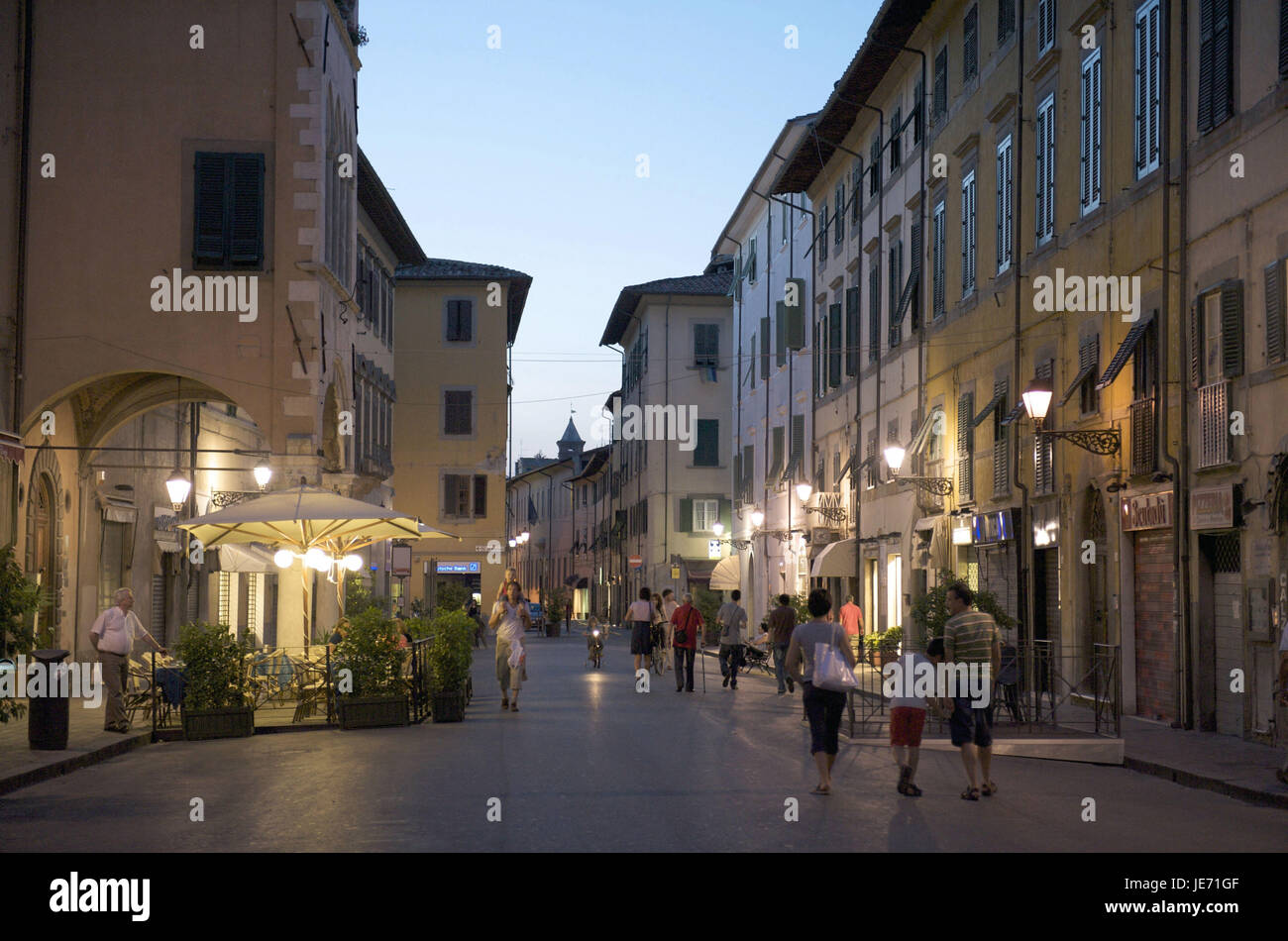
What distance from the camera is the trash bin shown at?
1623cm

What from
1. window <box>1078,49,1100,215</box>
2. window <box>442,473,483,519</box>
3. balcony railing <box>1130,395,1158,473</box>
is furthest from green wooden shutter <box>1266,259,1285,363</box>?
window <box>442,473,483,519</box>

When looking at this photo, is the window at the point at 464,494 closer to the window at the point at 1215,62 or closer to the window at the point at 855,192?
the window at the point at 855,192

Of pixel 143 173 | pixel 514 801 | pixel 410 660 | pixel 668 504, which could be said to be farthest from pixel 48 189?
pixel 668 504

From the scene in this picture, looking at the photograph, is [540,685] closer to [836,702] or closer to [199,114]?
[199,114]

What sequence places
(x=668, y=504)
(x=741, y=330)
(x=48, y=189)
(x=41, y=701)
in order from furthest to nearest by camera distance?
1. (x=668, y=504)
2. (x=741, y=330)
3. (x=48, y=189)
4. (x=41, y=701)

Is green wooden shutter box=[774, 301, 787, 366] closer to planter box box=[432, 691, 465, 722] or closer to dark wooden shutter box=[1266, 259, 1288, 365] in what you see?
planter box box=[432, 691, 465, 722]

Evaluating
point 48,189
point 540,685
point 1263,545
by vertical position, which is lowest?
point 540,685

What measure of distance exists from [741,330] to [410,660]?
37.6m

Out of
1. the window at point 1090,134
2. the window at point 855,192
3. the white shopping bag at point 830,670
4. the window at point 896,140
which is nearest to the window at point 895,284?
the window at point 896,140

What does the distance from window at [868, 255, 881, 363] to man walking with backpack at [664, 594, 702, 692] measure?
32.5 ft

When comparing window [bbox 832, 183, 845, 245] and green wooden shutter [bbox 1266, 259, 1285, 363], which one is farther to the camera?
window [bbox 832, 183, 845, 245]

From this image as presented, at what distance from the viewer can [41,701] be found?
1622 cm

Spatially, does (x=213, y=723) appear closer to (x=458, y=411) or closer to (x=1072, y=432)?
(x=1072, y=432)

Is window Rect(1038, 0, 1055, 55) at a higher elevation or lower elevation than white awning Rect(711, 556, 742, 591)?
higher
